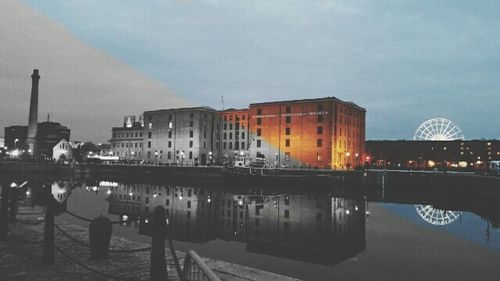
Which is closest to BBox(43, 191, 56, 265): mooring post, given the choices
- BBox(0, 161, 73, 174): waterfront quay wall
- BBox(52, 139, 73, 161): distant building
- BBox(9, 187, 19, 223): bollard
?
BBox(9, 187, 19, 223): bollard

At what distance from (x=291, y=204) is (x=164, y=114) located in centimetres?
7534

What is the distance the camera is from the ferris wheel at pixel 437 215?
33.9 metres

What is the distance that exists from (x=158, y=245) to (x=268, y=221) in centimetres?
2347

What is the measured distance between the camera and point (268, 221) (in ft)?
99.0

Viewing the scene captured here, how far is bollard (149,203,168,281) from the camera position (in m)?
7.24

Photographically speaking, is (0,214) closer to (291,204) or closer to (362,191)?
(291,204)

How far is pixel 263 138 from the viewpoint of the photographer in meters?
88.5

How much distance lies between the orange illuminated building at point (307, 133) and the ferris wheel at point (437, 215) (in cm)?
3608

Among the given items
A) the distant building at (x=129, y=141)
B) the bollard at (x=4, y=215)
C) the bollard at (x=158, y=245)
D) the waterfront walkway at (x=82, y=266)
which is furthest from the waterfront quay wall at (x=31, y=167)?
the bollard at (x=158, y=245)

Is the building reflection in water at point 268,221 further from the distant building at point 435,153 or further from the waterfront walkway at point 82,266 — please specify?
the distant building at point 435,153

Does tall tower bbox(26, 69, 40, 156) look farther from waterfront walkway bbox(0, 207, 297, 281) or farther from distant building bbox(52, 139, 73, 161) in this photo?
waterfront walkway bbox(0, 207, 297, 281)

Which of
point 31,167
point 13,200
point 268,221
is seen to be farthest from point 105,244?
point 31,167

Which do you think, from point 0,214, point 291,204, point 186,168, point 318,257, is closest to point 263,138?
point 186,168

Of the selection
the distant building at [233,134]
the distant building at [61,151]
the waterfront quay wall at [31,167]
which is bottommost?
the waterfront quay wall at [31,167]
